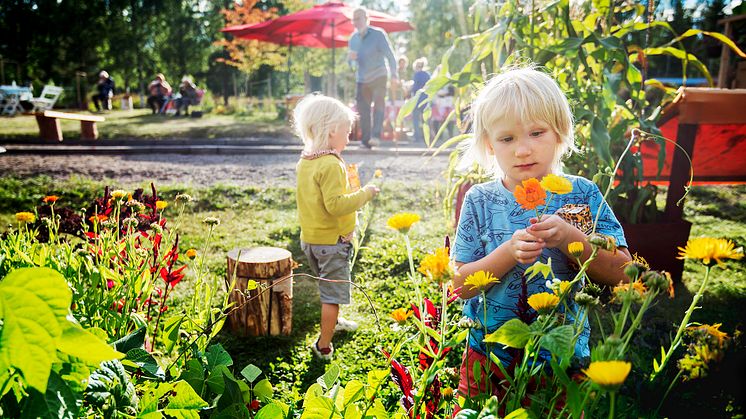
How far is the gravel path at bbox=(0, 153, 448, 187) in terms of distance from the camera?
22.4 ft

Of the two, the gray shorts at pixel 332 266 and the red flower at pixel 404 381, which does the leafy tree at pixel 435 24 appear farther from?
the red flower at pixel 404 381

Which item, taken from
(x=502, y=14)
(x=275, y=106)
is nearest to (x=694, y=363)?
(x=502, y=14)

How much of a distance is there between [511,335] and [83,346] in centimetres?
55

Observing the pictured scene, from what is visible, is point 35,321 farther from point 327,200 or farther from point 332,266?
point 332,266

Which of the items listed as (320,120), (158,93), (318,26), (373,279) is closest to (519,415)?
(320,120)

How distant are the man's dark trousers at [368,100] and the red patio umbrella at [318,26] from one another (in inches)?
116

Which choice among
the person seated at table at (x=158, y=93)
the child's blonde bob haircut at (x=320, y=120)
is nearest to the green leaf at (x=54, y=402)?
the child's blonde bob haircut at (x=320, y=120)

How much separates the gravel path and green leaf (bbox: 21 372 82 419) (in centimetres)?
589

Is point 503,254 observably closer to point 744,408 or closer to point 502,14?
point 744,408

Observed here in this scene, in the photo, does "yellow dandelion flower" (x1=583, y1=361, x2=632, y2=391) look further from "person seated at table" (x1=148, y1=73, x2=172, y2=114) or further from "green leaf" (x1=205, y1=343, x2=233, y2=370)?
"person seated at table" (x1=148, y1=73, x2=172, y2=114)

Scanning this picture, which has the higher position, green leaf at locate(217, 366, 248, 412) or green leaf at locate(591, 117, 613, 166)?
green leaf at locate(591, 117, 613, 166)

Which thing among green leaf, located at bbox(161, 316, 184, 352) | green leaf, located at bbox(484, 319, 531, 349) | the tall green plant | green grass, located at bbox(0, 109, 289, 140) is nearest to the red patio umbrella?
green grass, located at bbox(0, 109, 289, 140)

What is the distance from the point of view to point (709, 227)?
15.5 feet

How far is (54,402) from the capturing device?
0.65 meters
